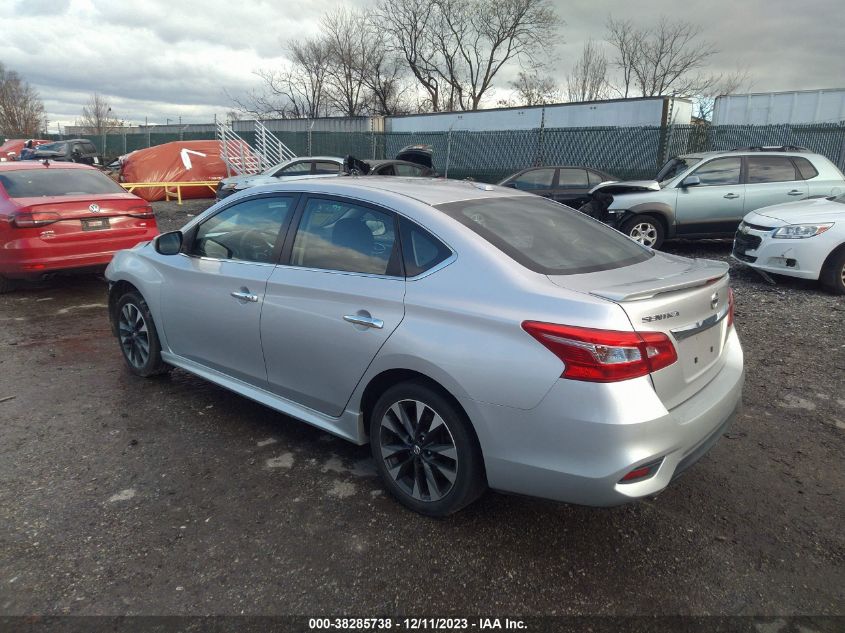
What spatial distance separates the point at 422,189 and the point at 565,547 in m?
2.00

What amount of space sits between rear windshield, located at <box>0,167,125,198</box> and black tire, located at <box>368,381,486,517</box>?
6.30 meters

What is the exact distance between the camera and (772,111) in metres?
18.8

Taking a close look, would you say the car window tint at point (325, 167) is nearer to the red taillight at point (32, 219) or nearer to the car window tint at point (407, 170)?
Result: the car window tint at point (407, 170)

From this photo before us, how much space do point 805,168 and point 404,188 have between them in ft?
28.7

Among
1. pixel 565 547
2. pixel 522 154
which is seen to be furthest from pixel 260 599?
pixel 522 154

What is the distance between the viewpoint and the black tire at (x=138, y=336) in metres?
4.59

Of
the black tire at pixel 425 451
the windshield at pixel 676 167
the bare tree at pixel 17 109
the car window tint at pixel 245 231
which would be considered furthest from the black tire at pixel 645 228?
the bare tree at pixel 17 109

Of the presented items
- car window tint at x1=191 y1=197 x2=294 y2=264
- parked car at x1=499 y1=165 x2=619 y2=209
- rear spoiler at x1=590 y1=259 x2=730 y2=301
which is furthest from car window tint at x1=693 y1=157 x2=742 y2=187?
car window tint at x1=191 y1=197 x2=294 y2=264

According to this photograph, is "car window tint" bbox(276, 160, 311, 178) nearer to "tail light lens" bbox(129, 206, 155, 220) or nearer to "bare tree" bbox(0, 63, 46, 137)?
"tail light lens" bbox(129, 206, 155, 220)

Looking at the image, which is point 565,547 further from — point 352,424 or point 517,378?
point 352,424

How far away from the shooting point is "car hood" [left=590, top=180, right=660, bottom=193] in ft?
31.8

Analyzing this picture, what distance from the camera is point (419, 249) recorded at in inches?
118

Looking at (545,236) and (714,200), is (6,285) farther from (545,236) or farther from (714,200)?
(714,200)

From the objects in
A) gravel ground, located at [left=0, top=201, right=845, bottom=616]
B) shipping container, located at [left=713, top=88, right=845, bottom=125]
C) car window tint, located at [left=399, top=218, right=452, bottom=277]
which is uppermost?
shipping container, located at [left=713, top=88, right=845, bottom=125]
